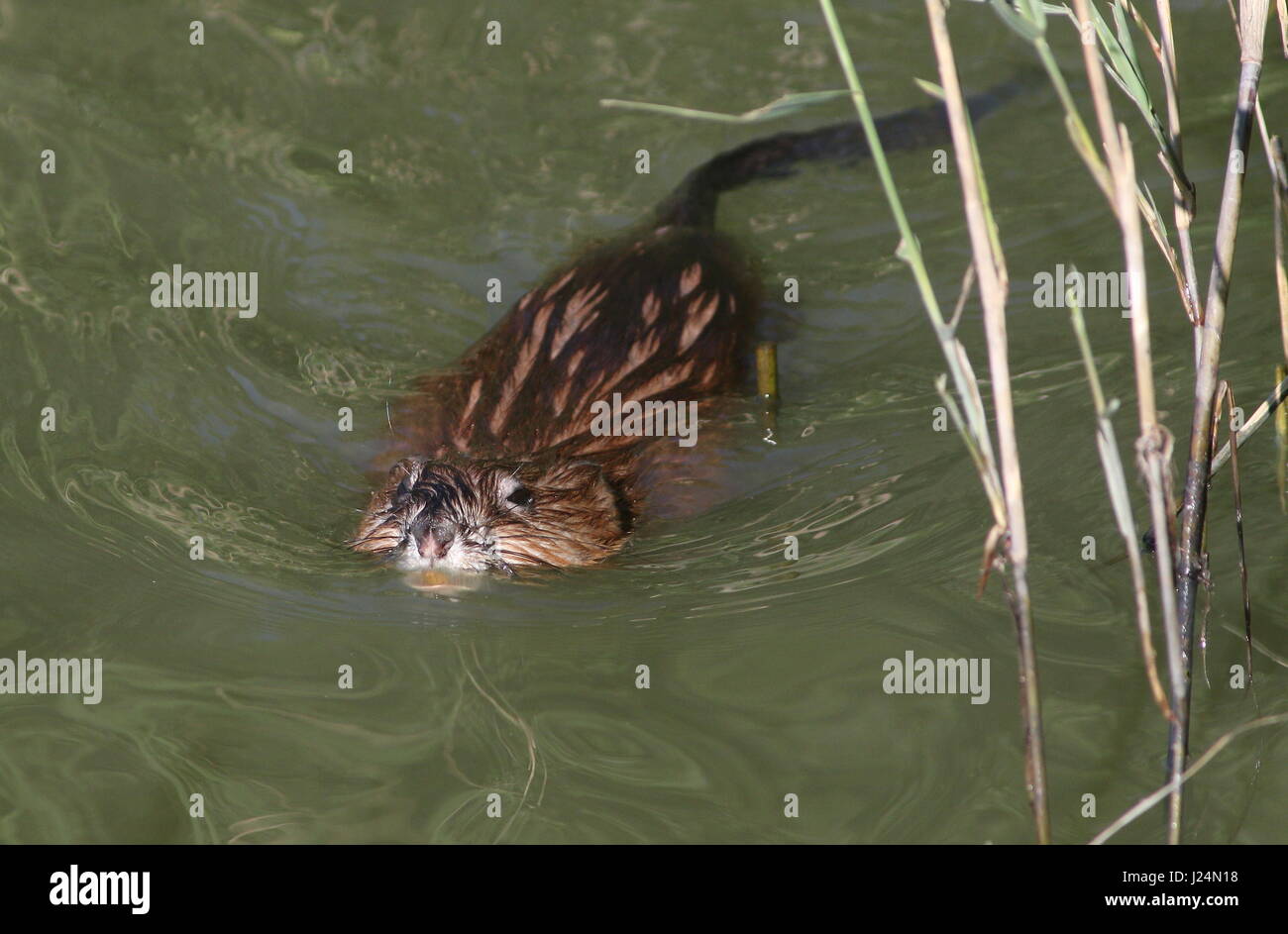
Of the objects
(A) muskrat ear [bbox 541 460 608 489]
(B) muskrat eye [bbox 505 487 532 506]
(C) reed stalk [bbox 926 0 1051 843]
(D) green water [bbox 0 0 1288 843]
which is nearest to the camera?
(C) reed stalk [bbox 926 0 1051 843]

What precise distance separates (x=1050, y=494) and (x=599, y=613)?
1616 millimetres

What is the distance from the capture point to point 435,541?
14.0 feet

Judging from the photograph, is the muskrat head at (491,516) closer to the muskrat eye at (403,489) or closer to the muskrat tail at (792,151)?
the muskrat eye at (403,489)

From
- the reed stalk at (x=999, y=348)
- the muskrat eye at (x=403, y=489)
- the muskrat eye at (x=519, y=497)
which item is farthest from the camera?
the muskrat eye at (x=519, y=497)

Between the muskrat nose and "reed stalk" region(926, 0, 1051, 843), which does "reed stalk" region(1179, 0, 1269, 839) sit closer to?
"reed stalk" region(926, 0, 1051, 843)

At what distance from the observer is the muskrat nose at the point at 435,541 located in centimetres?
426

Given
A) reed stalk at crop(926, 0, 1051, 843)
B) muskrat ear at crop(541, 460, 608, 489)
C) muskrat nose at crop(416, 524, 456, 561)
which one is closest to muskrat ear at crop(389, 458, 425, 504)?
muskrat nose at crop(416, 524, 456, 561)

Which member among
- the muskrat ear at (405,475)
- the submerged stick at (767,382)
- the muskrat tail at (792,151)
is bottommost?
the muskrat ear at (405,475)

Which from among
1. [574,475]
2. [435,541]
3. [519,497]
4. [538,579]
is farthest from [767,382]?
[435,541]

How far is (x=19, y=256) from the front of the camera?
5.96 meters

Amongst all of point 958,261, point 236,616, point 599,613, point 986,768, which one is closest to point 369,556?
point 236,616

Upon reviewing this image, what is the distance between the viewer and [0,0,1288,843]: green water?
3564 millimetres

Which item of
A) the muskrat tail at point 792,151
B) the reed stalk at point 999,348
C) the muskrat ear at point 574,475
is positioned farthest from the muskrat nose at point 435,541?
the muskrat tail at point 792,151

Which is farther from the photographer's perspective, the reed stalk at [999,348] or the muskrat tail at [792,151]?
the muskrat tail at [792,151]
